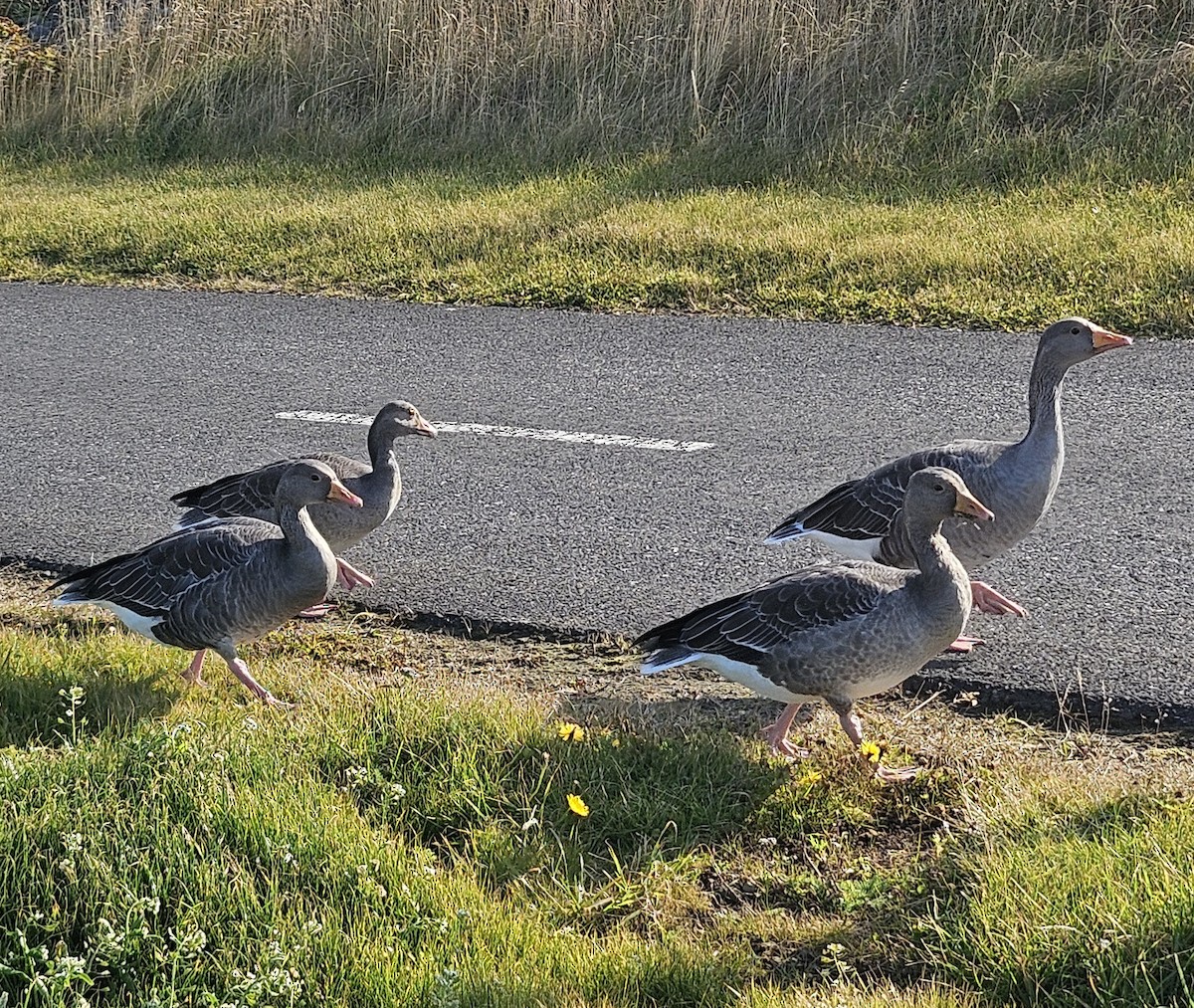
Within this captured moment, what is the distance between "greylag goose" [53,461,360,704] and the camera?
566 centimetres

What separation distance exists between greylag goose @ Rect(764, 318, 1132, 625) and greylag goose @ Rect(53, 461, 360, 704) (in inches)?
76.1

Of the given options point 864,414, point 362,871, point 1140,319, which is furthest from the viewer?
point 1140,319

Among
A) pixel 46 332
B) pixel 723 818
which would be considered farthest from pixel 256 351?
pixel 723 818

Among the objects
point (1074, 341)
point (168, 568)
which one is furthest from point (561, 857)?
point (1074, 341)

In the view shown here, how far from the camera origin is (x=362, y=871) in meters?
4.17

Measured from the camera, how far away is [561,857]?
450 centimetres

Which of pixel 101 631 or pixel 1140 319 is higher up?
pixel 1140 319

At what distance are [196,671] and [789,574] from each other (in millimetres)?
2334

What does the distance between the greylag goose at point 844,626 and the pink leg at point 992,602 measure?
0.93 metres

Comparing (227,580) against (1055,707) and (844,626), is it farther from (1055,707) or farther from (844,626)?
(1055,707)

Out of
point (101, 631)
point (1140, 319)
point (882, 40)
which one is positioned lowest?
point (101, 631)

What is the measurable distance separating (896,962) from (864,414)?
16.3ft

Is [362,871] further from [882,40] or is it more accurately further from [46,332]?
[882,40]

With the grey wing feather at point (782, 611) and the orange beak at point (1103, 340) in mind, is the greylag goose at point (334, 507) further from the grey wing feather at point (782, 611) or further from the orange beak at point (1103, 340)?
the orange beak at point (1103, 340)
